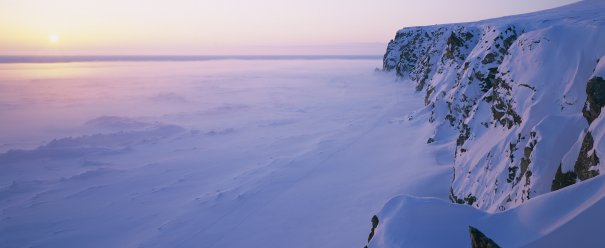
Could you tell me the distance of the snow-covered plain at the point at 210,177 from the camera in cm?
551

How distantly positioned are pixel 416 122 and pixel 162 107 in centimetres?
1374

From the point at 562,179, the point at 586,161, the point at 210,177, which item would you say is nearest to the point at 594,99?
the point at 586,161

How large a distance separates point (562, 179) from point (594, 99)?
31.4 inches

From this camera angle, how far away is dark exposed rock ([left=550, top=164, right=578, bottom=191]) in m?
2.90

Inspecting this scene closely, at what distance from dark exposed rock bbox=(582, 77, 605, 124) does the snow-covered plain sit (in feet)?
8.07

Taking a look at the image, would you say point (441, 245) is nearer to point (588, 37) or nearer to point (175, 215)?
point (588, 37)

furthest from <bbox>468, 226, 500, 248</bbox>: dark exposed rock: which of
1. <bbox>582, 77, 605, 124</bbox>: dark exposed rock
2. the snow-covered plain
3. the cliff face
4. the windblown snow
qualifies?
the snow-covered plain

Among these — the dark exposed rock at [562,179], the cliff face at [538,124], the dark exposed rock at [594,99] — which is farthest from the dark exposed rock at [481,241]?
the dark exposed rock at [594,99]

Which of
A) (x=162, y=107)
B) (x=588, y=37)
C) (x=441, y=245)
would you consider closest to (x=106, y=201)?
(x=441, y=245)

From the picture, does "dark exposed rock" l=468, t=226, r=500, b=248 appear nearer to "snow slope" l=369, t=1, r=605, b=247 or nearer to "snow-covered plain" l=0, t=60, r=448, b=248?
"snow slope" l=369, t=1, r=605, b=247

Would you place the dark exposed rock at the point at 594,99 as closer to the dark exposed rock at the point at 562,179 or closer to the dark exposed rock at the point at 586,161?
the dark exposed rock at the point at 586,161

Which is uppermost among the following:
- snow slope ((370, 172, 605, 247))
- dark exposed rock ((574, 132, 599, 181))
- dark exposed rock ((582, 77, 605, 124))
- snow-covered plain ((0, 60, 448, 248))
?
dark exposed rock ((582, 77, 605, 124))

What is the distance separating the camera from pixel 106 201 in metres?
7.12

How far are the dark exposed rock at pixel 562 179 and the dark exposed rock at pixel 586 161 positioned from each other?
0.22 feet
